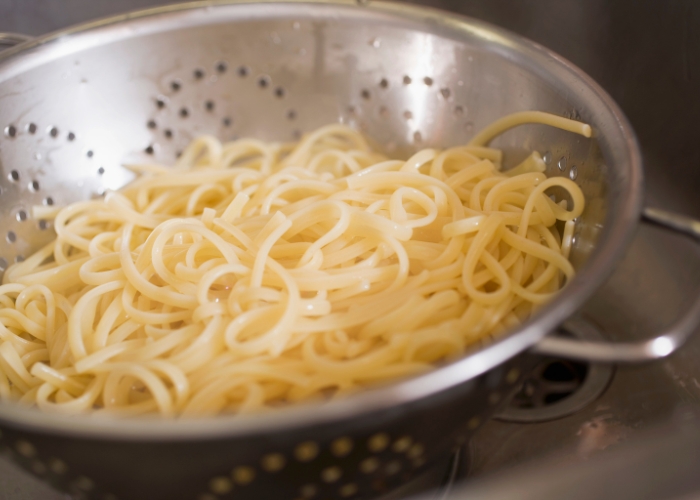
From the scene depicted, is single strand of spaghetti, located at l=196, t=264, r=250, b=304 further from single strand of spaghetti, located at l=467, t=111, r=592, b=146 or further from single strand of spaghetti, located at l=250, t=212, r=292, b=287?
single strand of spaghetti, located at l=467, t=111, r=592, b=146

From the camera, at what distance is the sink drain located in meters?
1.11

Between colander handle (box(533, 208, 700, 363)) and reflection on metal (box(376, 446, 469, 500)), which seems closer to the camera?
colander handle (box(533, 208, 700, 363))

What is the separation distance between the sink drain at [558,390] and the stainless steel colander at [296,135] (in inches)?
13.0

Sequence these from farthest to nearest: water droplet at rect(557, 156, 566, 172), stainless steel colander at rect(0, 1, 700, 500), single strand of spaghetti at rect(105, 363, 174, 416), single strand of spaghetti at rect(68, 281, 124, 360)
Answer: water droplet at rect(557, 156, 566, 172) → single strand of spaghetti at rect(68, 281, 124, 360) → single strand of spaghetti at rect(105, 363, 174, 416) → stainless steel colander at rect(0, 1, 700, 500)

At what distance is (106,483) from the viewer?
685 mm

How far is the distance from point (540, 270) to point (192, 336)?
23.4 inches

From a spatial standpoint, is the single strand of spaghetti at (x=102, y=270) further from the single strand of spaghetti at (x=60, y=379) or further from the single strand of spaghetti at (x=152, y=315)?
the single strand of spaghetti at (x=60, y=379)

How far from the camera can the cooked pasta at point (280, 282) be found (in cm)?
88

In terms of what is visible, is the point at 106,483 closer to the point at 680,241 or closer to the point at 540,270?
the point at 540,270

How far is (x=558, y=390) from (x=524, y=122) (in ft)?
1.72

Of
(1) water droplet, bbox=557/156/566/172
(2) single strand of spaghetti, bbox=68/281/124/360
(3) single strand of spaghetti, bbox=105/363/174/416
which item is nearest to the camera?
(3) single strand of spaghetti, bbox=105/363/174/416

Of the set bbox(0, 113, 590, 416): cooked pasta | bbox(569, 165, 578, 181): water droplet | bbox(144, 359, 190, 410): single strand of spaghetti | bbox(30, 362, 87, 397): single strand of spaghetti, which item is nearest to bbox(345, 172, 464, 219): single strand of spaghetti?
bbox(0, 113, 590, 416): cooked pasta

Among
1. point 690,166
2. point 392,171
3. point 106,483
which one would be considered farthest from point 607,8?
point 106,483

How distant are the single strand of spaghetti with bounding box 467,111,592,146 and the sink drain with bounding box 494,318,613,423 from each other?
0.43 m
